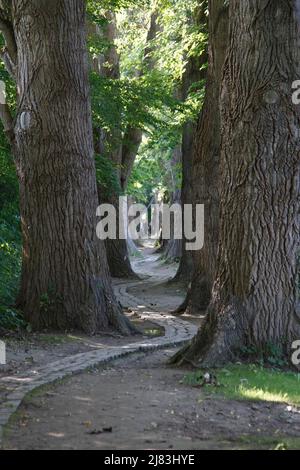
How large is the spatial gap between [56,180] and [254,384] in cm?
544

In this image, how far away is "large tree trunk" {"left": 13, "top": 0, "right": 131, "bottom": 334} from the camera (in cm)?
1238

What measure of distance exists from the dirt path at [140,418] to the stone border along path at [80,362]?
119mm

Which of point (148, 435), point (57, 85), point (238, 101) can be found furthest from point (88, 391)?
point (57, 85)

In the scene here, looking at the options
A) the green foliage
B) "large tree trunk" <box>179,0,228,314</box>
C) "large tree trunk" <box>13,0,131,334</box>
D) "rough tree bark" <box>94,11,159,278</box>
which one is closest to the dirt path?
the green foliage

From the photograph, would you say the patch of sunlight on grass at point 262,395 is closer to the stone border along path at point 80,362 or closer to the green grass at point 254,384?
the green grass at point 254,384

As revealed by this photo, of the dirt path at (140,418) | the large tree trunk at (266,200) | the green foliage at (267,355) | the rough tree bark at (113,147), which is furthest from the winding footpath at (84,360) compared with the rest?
the rough tree bark at (113,147)

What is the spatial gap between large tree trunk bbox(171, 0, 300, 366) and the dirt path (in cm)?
107

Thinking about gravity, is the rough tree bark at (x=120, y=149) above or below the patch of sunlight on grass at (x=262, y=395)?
above

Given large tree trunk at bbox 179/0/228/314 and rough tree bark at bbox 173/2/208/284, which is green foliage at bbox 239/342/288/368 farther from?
rough tree bark at bbox 173/2/208/284

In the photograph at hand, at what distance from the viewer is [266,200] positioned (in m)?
9.52

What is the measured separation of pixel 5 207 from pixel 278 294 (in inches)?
324

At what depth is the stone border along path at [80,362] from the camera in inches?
299

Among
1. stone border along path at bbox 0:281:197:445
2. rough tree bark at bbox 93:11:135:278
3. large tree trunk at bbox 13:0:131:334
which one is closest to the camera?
stone border along path at bbox 0:281:197:445

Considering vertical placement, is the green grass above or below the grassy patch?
above
